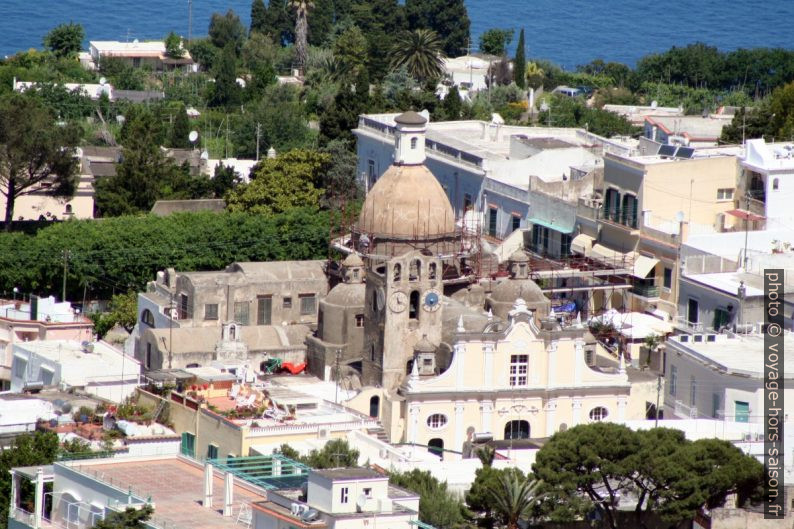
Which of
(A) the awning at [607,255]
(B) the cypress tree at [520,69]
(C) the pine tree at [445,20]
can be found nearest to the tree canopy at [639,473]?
(A) the awning at [607,255]

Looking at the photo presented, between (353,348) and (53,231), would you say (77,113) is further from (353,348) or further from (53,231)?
(353,348)

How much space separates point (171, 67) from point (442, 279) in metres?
76.9

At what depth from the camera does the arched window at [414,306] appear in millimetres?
76125

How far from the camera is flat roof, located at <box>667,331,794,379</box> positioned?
71812mm

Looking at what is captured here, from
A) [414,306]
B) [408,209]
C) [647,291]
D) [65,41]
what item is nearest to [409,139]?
[408,209]

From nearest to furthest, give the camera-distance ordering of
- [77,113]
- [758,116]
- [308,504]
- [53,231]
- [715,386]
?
[308,504] → [715,386] → [53,231] → [758,116] → [77,113]

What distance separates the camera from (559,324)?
76438 millimetres

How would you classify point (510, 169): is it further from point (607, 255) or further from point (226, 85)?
point (226, 85)

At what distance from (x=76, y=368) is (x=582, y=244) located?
20954mm

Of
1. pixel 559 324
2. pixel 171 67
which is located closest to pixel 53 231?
pixel 559 324

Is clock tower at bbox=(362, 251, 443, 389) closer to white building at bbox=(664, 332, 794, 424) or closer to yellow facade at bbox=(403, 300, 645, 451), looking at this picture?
yellow facade at bbox=(403, 300, 645, 451)

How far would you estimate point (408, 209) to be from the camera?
81.3 m

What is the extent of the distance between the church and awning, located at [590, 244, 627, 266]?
21.7 ft

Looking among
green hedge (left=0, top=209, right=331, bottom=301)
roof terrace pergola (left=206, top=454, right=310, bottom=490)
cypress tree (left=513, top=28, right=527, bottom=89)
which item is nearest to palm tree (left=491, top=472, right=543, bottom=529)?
roof terrace pergola (left=206, top=454, right=310, bottom=490)
